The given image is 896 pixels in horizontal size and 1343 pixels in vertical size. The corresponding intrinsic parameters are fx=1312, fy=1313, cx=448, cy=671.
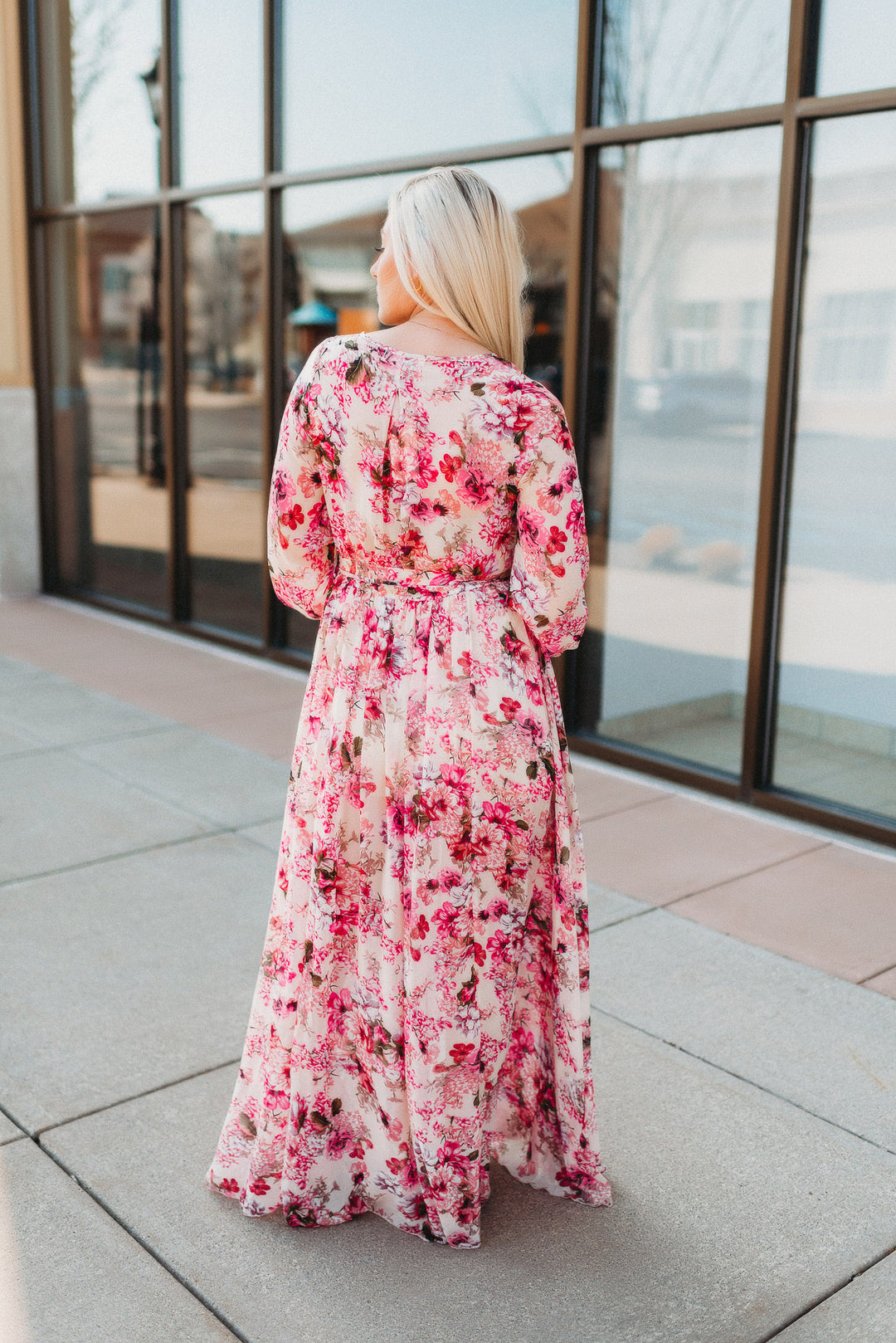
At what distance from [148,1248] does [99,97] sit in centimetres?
815

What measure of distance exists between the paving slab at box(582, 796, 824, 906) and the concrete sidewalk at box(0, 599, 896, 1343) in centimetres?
2

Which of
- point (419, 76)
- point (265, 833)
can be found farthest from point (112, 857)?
point (419, 76)

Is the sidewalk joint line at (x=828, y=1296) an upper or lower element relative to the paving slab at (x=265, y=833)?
lower

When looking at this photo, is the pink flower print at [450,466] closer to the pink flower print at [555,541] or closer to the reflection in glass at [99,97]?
the pink flower print at [555,541]

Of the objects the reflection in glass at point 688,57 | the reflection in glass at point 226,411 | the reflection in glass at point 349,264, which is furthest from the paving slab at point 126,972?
the reflection in glass at point 226,411

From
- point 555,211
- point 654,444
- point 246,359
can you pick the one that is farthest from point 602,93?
point 246,359

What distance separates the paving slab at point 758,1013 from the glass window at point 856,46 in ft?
9.94

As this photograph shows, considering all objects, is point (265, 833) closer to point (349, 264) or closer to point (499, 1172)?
point (499, 1172)

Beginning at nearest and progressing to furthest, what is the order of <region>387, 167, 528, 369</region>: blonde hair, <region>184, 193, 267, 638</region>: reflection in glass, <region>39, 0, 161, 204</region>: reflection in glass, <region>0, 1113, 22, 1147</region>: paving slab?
<region>387, 167, 528, 369</region>: blonde hair
<region>0, 1113, 22, 1147</region>: paving slab
<region>184, 193, 267, 638</region>: reflection in glass
<region>39, 0, 161, 204</region>: reflection in glass

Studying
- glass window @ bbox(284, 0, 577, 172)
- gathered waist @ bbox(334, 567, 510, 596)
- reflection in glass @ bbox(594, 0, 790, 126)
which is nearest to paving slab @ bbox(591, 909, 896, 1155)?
gathered waist @ bbox(334, 567, 510, 596)

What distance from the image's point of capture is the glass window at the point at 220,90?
7.52 meters

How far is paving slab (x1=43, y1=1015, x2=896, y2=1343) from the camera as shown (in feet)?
7.95

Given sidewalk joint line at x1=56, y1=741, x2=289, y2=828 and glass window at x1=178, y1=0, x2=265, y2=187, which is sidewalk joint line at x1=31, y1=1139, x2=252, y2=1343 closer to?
sidewalk joint line at x1=56, y1=741, x2=289, y2=828

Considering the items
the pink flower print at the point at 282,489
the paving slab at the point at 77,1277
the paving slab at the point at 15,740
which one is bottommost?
the paving slab at the point at 77,1277
